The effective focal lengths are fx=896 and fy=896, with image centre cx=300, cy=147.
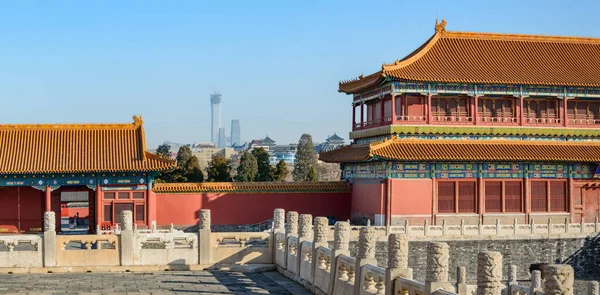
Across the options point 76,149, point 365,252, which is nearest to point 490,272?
point 365,252

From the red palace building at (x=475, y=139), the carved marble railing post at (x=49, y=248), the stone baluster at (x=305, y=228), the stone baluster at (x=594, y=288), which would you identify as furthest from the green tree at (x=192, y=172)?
the stone baluster at (x=594, y=288)

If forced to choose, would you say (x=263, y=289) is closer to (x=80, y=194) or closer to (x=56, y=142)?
(x=56, y=142)

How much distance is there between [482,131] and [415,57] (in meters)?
4.83

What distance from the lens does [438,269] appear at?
15.4 metres

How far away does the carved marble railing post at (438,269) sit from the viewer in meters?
15.4

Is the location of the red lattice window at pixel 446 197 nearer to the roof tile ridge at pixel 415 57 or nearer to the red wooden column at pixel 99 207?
the roof tile ridge at pixel 415 57

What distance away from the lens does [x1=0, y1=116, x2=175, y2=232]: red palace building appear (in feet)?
133

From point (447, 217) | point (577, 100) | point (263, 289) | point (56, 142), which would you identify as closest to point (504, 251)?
point (447, 217)

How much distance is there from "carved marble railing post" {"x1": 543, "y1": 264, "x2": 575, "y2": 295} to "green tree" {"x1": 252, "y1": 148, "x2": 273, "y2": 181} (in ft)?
179

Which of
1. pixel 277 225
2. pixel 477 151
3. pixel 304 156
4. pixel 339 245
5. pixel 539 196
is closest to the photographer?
pixel 339 245

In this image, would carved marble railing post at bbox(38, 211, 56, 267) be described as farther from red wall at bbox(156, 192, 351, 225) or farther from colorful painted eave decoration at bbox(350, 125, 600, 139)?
colorful painted eave decoration at bbox(350, 125, 600, 139)

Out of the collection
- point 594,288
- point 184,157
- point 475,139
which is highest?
point 475,139

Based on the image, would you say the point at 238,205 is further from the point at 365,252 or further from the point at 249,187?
the point at 365,252

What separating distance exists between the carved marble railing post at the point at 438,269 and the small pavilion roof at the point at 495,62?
26.2 meters
